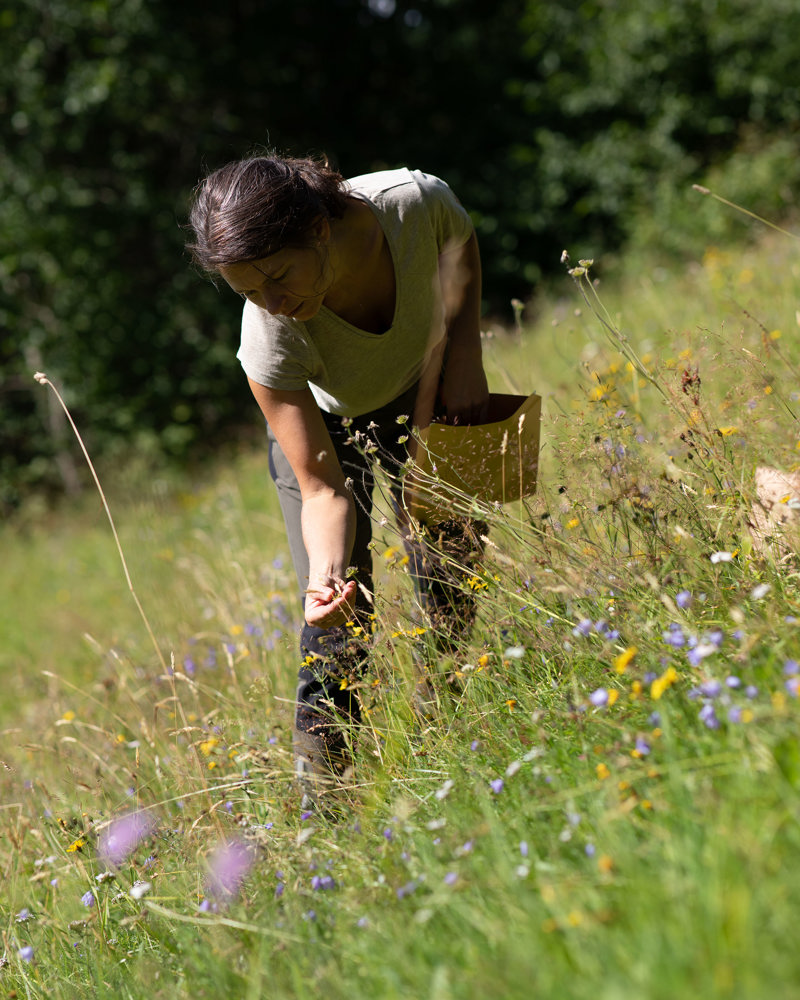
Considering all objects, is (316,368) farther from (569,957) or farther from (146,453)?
(146,453)

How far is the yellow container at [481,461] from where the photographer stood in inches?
86.9

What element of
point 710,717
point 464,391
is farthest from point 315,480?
point 710,717

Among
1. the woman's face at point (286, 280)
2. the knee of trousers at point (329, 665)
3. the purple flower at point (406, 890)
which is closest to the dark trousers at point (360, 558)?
the knee of trousers at point (329, 665)

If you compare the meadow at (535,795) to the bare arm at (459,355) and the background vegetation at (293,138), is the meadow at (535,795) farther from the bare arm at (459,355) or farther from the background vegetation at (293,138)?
the background vegetation at (293,138)

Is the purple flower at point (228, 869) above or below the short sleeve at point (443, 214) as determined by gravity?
below

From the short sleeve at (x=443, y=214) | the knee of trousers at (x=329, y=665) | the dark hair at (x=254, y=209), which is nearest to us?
the dark hair at (x=254, y=209)

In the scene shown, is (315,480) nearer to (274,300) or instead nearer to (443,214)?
(274,300)

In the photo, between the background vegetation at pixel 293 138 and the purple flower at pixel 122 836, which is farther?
the background vegetation at pixel 293 138

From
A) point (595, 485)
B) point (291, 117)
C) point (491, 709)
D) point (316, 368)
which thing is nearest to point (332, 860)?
point (491, 709)

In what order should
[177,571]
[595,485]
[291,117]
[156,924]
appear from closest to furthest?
[156,924], [595,485], [177,571], [291,117]

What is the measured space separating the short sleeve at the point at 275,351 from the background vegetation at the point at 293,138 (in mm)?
7980

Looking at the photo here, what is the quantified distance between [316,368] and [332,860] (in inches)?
46.8

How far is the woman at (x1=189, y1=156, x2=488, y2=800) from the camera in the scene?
206 centimetres

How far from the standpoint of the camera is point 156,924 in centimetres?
189
